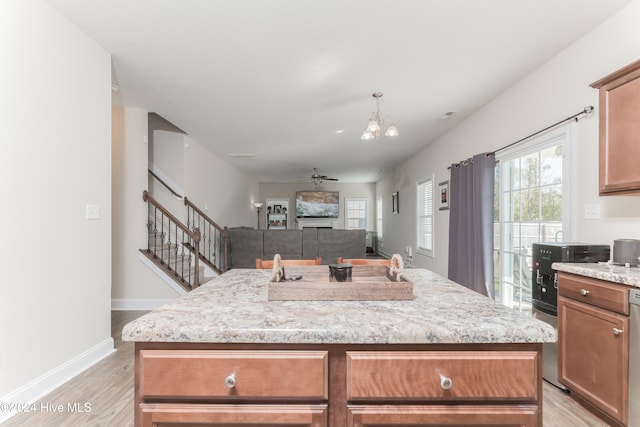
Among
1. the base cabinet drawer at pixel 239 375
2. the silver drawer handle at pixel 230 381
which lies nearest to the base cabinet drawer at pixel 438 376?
the base cabinet drawer at pixel 239 375

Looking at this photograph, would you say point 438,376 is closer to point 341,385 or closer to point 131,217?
point 341,385

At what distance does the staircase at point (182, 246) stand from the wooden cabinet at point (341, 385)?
360 centimetres

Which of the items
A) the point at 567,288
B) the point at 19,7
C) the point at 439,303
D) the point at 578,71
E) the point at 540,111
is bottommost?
the point at 567,288

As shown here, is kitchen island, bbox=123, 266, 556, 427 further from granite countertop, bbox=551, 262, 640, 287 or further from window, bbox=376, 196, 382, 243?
window, bbox=376, 196, 382, 243

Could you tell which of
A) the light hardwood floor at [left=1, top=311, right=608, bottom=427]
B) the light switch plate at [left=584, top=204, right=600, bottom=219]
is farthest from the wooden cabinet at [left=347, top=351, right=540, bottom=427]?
the light switch plate at [left=584, top=204, right=600, bottom=219]

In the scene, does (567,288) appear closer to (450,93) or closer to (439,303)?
(439,303)

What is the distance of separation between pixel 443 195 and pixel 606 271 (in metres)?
3.32

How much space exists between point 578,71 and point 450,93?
3.83 feet

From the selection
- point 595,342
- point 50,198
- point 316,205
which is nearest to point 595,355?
point 595,342

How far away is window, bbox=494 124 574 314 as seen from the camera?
2625mm

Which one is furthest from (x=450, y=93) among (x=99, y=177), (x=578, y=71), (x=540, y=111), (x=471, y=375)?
(x=99, y=177)

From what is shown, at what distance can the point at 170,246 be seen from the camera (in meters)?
4.90

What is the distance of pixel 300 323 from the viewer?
853mm

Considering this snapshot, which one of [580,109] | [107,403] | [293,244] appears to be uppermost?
[580,109]
